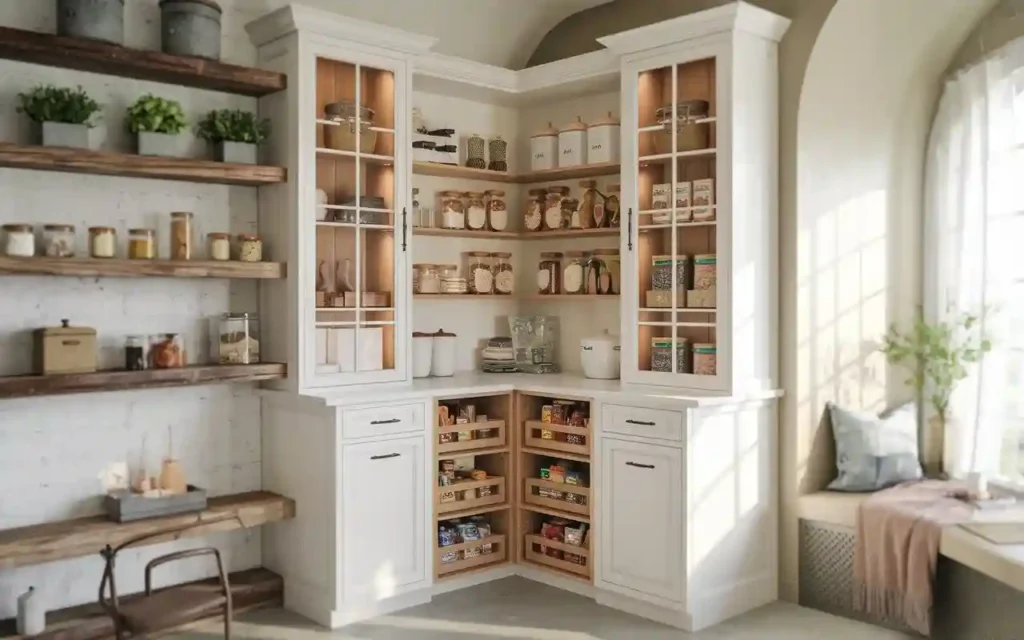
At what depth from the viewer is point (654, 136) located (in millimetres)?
4316

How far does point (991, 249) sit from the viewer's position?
4.40m

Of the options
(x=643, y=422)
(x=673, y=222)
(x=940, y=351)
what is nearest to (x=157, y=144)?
(x=673, y=222)

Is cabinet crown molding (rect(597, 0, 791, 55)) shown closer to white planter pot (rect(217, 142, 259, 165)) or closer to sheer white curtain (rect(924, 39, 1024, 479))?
sheer white curtain (rect(924, 39, 1024, 479))

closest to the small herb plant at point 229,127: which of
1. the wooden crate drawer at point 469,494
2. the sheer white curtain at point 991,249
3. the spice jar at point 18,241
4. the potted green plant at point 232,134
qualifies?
the potted green plant at point 232,134

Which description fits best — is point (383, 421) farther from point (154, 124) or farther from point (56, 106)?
point (56, 106)

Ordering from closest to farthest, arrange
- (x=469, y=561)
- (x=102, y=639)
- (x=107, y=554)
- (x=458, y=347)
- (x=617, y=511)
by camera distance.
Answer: (x=107, y=554) → (x=102, y=639) → (x=617, y=511) → (x=469, y=561) → (x=458, y=347)

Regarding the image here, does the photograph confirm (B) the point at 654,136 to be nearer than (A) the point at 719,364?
No

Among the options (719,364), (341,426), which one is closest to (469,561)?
(341,426)

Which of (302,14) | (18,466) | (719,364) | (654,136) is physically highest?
(302,14)

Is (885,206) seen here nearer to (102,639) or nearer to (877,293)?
(877,293)

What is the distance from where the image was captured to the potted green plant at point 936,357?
4449 millimetres

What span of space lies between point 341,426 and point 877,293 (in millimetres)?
2636

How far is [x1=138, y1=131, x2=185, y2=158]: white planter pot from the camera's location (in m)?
3.75

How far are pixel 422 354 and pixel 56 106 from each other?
2.03 m
